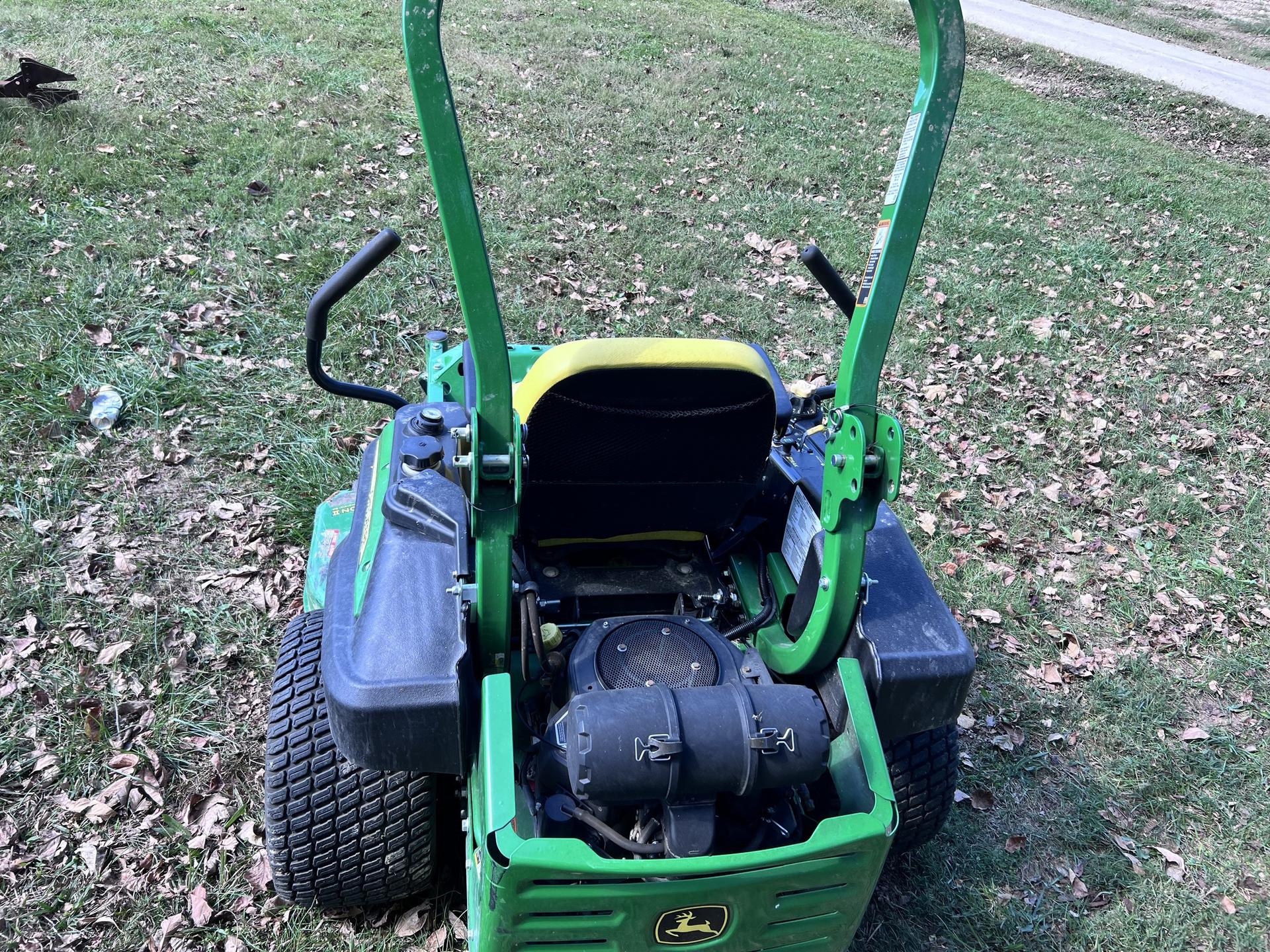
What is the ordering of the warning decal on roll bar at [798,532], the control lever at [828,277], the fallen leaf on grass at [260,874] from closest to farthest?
the control lever at [828,277] → the warning decal on roll bar at [798,532] → the fallen leaf on grass at [260,874]

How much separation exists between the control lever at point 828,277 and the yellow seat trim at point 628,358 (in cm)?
28

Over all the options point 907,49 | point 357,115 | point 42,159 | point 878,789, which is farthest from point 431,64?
point 907,49

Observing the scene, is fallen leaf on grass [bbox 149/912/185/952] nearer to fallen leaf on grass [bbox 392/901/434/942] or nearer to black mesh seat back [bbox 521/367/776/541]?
fallen leaf on grass [bbox 392/901/434/942]

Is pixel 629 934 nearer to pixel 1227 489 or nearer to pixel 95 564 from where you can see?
pixel 95 564

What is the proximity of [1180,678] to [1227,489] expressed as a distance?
5.72 ft

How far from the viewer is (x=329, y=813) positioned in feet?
7.92

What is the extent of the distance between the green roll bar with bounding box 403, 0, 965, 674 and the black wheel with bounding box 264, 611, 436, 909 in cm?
45

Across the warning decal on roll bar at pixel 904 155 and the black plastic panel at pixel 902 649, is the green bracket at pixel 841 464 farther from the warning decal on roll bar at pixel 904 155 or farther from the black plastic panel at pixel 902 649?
the warning decal on roll bar at pixel 904 155

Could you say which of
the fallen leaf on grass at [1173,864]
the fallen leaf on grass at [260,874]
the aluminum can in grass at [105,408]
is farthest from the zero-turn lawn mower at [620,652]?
the aluminum can in grass at [105,408]

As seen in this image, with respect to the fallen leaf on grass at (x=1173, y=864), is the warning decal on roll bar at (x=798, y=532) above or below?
above

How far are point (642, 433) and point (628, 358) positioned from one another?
227 millimetres

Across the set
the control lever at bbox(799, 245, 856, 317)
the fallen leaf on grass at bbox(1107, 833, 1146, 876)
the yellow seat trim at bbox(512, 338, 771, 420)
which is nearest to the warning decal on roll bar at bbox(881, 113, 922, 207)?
the control lever at bbox(799, 245, 856, 317)

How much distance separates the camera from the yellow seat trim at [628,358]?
232 cm

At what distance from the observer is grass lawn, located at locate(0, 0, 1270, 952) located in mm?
3059
